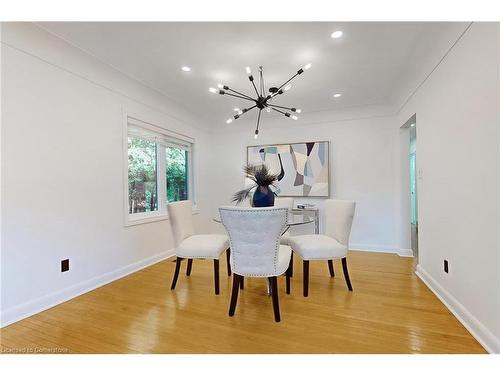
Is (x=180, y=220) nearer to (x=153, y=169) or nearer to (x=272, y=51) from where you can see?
(x=153, y=169)

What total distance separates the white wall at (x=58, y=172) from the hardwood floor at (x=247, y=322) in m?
0.27

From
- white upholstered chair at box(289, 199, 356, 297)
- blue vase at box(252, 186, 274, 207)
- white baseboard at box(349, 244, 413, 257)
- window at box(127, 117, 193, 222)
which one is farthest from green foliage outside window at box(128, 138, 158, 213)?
white baseboard at box(349, 244, 413, 257)

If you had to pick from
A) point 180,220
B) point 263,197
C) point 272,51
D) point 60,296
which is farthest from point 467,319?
point 60,296

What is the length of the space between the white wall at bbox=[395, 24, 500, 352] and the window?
11.1ft

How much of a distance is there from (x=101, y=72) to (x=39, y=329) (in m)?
2.48

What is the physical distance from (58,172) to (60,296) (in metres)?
1.15

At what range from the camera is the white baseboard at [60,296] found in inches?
76.0

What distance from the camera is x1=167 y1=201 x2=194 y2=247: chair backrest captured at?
8.80ft

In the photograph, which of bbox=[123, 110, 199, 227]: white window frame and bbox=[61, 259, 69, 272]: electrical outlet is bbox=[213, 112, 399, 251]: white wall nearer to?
bbox=[123, 110, 199, 227]: white window frame

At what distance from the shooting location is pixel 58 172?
7.52 feet

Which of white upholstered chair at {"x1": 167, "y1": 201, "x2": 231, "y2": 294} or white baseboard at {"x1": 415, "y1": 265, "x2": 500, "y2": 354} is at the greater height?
white upholstered chair at {"x1": 167, "y1": 201, "x2": 231, "y2": 294}

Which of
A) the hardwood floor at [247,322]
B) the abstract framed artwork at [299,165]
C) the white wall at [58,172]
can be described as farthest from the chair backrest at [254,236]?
the abstract framed artwork at [299,165]

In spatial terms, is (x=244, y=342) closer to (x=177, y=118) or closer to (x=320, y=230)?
(x=320, y=230)
